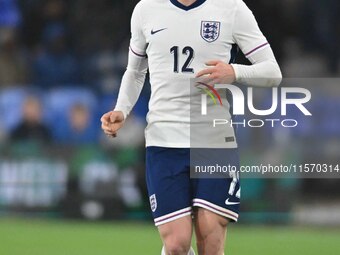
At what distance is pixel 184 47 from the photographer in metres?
6.60

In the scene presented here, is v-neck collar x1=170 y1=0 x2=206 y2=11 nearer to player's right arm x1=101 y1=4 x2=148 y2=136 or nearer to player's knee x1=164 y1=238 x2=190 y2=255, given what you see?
player's right arm x1=101 y1=4 x2=148 y2=136

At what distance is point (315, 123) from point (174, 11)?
6.67m

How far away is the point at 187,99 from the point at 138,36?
0.56m

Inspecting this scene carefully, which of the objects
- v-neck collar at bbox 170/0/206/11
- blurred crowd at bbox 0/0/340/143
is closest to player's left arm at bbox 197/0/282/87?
v-neck collar at bbox 170/0/206/11

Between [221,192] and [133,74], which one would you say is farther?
[133,74]

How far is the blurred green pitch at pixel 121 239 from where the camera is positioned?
10.6 metres

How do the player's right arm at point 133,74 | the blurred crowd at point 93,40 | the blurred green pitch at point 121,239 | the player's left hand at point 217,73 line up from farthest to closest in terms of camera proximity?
1. the blurred crowd at point 93,40
2. the blurred green pitch at point 121,239
3. the player's right arm at point 133,74
4. the player's left hand at point 217,73

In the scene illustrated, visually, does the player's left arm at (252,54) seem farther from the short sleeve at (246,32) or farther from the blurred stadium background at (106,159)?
the blurred stadium background at (106,159)

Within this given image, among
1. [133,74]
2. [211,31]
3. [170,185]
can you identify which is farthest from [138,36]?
[170,185]

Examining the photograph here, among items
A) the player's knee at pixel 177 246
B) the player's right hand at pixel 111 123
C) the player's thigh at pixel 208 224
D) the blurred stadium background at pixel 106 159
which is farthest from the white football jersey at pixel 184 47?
the blurred stadium background at pixel 106 159

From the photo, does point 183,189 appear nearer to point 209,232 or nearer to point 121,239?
point 209,232

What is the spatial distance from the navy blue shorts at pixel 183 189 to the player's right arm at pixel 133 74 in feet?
1.17

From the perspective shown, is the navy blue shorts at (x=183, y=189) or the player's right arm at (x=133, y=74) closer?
the navy blue shorts at (x=183, y=189)

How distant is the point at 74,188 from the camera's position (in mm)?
13281
